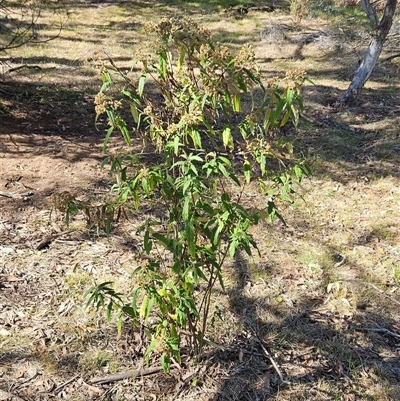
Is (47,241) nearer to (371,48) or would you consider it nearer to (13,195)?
(13,195)

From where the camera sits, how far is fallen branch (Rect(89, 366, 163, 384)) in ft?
9.46

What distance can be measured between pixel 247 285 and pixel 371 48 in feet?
19.7

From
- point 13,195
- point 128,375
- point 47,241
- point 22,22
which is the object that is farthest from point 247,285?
point 22,22

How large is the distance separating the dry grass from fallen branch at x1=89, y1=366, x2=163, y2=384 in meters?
0.04

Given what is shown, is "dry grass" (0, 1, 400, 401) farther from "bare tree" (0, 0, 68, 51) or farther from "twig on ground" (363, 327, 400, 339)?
"bare tree" (0, 0, 68, 51)

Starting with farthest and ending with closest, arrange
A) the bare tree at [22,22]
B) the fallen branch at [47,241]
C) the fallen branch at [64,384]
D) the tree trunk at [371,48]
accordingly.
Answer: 1. the bare tree at [22,22]
2. the tree trunk at [371,48]
3. the fallen branch at [47,241]
4. the fallen branch at [64,384]

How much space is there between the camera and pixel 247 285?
3867 millimetres

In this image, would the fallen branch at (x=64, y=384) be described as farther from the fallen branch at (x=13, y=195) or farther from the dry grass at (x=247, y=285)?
the fallen branch at (x=13, y=195)

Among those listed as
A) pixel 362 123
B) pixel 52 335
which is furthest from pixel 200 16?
pixel 52 335

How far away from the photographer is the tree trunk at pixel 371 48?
7.51m

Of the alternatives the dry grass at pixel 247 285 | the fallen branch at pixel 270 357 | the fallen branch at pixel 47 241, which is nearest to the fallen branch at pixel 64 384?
the dry grass at pixel 247 285

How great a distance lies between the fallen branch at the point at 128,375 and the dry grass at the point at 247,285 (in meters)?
0.04

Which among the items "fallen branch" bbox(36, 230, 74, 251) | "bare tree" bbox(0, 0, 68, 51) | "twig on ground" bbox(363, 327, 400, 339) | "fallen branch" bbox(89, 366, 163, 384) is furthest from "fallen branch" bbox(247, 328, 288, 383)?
"bare tree" bbox(0, 0, 68, 51)

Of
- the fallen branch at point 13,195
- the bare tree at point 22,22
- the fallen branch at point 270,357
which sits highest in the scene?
the bare tree at point 22,22
